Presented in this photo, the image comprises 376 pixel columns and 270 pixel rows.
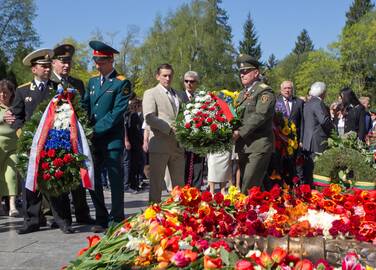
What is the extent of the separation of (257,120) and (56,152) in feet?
7.27

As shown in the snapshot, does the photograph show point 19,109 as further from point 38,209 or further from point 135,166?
point 135,166

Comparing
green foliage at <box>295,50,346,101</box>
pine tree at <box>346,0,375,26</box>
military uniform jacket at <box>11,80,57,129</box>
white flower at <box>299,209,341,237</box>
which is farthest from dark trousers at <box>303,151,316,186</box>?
pine tree at <box>346,0,375,26</box>

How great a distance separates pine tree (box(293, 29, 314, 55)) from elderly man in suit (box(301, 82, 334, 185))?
123450 mm

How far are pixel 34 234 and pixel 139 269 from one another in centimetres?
396

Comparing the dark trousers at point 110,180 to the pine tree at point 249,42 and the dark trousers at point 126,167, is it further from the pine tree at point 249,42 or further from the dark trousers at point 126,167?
the pine tree at point 249,42

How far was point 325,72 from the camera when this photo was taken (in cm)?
7481

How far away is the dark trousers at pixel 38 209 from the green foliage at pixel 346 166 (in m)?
3.27

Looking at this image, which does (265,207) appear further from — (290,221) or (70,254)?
(70,254)

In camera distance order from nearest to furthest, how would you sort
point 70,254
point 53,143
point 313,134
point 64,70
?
point 70,254, point 53,143, point 64,70, point 313,134

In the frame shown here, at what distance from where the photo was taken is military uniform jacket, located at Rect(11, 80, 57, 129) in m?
6.88

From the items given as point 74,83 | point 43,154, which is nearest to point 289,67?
point 74,83

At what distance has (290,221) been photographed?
3.54m

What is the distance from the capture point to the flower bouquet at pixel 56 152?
20.0 ft

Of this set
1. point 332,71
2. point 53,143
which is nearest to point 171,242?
point 53,143
